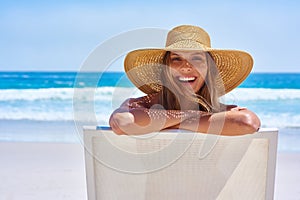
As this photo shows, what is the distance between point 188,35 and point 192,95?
0.78ft

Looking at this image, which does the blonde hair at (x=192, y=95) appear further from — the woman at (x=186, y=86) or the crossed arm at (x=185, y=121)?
the crossed arm at (x=185, y=121)

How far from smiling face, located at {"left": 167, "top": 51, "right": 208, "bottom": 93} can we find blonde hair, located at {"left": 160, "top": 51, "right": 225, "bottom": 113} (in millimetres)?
23

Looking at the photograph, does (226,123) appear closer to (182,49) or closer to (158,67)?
(182,49)

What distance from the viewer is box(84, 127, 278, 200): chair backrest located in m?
0.96

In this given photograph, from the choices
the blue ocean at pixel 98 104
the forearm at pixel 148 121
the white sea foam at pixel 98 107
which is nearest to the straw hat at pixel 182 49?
the forearm at pixel 148 121

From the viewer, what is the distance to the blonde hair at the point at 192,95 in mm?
1333

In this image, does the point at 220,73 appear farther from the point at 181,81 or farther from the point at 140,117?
the point at 140,117

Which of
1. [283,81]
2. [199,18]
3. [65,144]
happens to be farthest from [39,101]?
[283,81]

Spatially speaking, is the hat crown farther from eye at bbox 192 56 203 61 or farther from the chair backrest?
the chair backrest

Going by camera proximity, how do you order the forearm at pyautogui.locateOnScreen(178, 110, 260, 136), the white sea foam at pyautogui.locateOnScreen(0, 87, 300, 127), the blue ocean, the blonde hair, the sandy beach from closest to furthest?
the forearm at pyautogui.locateOnScreen(178, 110, 260, 136), the blonde hair, the sandy beach, the blue ocean, the white sea foam at pyautogui.locateOnScreen(0, 87, 300, 127)

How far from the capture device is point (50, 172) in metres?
3.60

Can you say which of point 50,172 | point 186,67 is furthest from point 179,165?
point 50,172

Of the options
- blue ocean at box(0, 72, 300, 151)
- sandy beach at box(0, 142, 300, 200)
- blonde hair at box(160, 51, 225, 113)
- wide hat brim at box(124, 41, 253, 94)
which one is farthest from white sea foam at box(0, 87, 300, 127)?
blonde hair at box(160, 51, 225, 113)

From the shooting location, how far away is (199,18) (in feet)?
60.7
